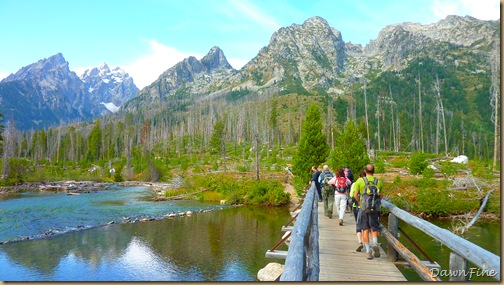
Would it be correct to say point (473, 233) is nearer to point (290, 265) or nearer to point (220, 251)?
point (220, 251)

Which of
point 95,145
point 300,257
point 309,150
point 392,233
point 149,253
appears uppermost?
point 95,145

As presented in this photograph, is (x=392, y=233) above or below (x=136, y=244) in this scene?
above

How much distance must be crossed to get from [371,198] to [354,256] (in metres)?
1.28

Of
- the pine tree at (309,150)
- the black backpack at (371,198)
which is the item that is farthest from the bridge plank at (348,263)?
the pine tree at (309,150)

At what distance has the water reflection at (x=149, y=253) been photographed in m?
14.6

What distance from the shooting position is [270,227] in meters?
22.9

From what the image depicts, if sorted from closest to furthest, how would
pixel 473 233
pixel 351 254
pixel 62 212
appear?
pixel 351 254, pixel 473 233, pixel 62 212

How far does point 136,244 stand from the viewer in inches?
756

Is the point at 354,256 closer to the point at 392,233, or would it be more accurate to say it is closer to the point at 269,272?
the point at 392,233

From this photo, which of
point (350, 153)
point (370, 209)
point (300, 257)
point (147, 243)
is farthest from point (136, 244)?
point (350, 153)

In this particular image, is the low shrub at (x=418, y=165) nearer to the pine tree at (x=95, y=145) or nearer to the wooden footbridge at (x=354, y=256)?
the wooden footbridge at (x=354, y=256)

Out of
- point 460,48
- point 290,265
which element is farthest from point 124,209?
point 460,48

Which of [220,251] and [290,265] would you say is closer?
[290,265]

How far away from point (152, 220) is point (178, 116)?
438 ft
